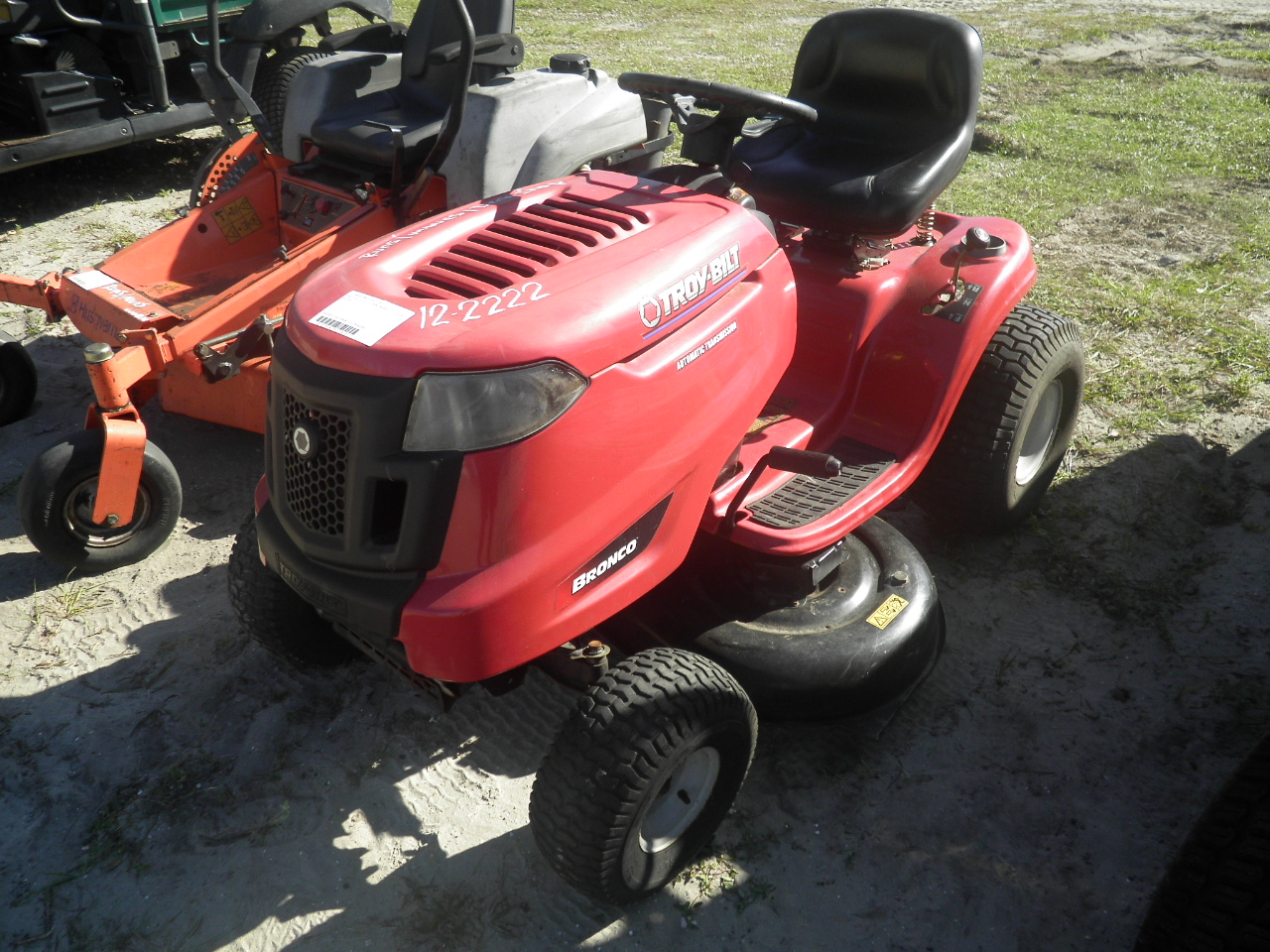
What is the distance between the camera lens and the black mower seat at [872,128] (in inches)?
108

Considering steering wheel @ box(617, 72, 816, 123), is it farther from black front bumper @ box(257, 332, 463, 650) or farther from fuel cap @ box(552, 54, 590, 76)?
fuel cap @ box(552, 54, 590, 76)

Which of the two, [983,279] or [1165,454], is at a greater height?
[983,279]

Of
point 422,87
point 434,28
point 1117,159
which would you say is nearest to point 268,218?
point 422,87

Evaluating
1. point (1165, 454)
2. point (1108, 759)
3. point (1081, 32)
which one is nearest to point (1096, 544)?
point (1165, 454)

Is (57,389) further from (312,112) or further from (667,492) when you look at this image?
(667,492)

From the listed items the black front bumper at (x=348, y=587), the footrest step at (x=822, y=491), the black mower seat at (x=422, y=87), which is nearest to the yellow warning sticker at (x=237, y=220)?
the black mower seat at (x=422, y=87)

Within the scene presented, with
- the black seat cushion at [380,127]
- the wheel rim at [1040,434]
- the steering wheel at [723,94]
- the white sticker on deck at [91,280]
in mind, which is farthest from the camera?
the black seat cushion at [380,127]

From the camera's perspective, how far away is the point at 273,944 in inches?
79.4

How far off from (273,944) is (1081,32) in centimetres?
1144

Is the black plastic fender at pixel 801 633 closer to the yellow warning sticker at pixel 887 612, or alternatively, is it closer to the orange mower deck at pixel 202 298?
the yellow warning sticker at pixel 887 612

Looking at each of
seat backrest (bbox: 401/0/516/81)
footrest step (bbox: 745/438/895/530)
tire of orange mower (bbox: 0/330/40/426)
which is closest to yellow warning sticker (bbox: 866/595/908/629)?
footrest step (bbox: 745/438/895/530)

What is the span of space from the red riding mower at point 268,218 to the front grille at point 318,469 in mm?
1185

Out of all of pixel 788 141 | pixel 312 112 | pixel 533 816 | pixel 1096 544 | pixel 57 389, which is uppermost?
pixel 788 141

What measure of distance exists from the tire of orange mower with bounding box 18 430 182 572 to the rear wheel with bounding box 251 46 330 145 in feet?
9.02
